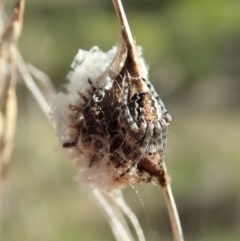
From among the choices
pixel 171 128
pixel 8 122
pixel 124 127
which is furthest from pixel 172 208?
pixel 171 128

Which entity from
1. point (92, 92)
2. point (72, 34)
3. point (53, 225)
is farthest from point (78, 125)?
point (72, 34)

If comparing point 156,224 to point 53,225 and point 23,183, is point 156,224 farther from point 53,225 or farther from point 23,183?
point 23,183

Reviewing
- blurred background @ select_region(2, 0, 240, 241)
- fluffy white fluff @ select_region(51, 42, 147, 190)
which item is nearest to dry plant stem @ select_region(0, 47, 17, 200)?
fluffy white fluff @ select_region(51, 42, 147, 190)

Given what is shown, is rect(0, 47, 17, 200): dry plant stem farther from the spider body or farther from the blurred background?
the blurred background

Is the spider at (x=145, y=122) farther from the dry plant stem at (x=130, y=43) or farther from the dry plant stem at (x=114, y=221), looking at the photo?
the dry plant stem at (x=114, y=221)

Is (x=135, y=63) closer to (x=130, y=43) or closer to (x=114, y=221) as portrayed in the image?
(x=130, y=43)

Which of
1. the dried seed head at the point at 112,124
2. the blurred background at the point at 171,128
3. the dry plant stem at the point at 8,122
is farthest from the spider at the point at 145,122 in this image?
the blurred background at the point at 171,128
